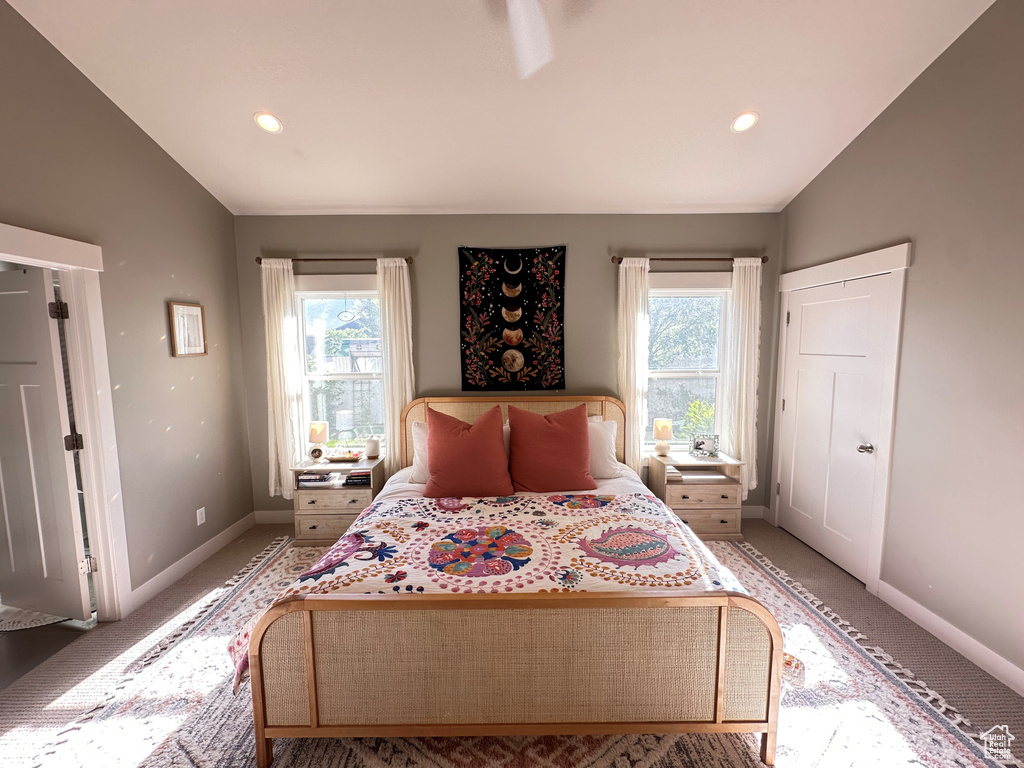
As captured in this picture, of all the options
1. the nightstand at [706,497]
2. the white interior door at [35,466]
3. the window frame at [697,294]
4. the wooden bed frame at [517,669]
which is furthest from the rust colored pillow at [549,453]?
the white interior door at [35,466]

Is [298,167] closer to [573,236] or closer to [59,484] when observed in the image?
[573,236]

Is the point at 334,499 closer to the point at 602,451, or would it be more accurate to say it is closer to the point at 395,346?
the point at 395,346

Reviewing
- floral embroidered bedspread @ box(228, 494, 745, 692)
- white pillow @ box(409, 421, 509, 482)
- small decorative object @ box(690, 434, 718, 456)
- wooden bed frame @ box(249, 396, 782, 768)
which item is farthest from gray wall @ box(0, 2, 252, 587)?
small decorative object @ box(690, 434, 718, 456)

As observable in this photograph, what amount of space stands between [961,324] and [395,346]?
11.0ft

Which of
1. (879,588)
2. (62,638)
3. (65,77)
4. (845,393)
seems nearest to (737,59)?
(845,393)

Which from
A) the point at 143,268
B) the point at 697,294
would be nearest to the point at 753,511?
the point at 697,294

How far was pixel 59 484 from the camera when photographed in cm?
241

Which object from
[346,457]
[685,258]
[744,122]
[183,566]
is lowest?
[183,566]

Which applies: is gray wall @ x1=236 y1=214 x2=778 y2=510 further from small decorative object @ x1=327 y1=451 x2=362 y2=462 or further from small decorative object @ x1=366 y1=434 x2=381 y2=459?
small decorative object @ x1=327 y1=451 x2=362 y2=462

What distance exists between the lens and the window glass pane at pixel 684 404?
3734 mm

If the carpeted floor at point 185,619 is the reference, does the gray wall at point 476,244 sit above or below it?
above

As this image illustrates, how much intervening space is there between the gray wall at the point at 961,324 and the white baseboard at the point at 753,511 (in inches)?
48.1

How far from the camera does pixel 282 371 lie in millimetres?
3510

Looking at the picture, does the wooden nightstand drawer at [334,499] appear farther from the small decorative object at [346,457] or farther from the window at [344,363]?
the window at [344,363]
